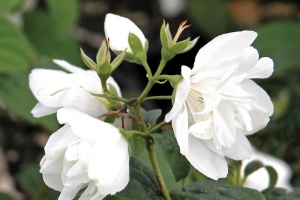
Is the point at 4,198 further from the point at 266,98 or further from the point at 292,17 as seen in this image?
the point at 292,17

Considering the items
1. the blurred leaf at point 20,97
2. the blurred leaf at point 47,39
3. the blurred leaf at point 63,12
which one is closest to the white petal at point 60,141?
the blurred leaf at point 20,97

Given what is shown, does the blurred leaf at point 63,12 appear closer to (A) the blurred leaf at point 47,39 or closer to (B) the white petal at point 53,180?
(A) the blurred leaf at point 47,39

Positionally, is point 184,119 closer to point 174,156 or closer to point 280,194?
point 174,156

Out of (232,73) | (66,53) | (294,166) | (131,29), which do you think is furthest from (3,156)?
(232,73)

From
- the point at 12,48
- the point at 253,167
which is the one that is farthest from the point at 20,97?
the point at 253,167

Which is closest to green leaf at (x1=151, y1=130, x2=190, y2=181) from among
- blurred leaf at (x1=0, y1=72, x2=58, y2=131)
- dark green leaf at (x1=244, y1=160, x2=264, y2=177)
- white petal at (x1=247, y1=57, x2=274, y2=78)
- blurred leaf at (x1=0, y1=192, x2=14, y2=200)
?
white petal at (x1=247, y1=57, x2=274, y2=78)

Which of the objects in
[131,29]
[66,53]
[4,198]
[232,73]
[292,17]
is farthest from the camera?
[292,17]
